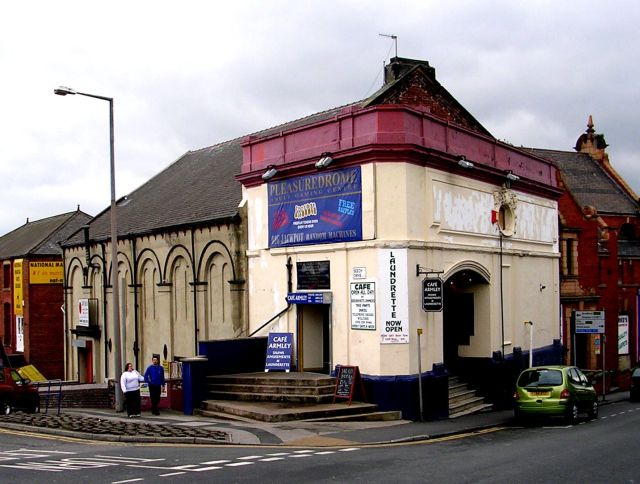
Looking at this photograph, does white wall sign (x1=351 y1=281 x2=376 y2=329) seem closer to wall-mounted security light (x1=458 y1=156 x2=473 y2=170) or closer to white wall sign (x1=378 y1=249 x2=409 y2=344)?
white wall sign (x1=378 y1=249 x2=409 y2=344)

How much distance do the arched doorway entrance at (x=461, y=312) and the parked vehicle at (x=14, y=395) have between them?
12175mm

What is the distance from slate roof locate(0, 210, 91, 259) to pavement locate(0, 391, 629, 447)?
79.8 feet

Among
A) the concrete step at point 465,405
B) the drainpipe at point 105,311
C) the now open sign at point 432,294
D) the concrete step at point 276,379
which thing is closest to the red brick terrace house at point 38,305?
the drainpipe at point 105,311

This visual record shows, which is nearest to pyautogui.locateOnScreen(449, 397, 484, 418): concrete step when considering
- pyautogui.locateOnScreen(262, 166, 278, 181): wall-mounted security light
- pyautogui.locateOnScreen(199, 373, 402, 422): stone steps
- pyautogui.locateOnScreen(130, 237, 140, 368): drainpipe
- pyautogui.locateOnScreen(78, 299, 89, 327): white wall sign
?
pyautogui.locateOnScreen(199, 373, 402, 422): stone steps

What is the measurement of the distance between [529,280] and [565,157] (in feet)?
90.5

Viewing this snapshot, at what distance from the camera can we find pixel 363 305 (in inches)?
808

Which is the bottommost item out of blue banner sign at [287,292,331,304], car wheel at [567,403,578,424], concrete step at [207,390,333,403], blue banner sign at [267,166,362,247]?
car wheel at [567,403,578,424]

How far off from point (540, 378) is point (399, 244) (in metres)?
4.95

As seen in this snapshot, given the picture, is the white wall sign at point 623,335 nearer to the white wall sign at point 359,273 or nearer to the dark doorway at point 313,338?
the dark doorway at point 313,338

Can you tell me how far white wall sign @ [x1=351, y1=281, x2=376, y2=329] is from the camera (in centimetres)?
2031

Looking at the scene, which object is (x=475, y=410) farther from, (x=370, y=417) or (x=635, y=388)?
(x=635, y=388)

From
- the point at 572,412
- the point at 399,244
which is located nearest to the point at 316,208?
the point at 399,244

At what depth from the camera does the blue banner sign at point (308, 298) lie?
21.5m

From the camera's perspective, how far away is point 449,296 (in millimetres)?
25391
